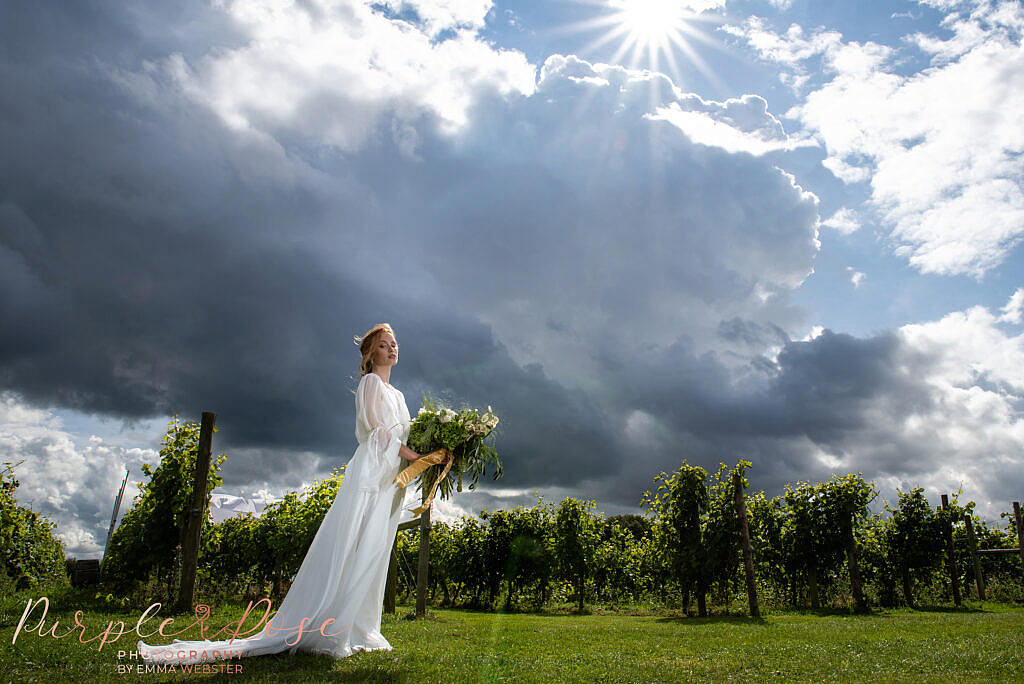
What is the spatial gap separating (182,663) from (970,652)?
7.76 m

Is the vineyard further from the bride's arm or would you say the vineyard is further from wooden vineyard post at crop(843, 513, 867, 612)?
the bride's arm

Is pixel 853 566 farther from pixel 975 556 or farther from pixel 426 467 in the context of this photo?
pixel 426 467

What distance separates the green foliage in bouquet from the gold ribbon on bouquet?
3.5 inches

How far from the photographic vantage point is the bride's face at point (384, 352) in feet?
21.7

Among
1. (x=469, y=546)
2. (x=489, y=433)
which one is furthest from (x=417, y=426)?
(x=469, y=546)

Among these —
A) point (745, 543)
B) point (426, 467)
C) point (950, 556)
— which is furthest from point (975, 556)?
point (426, 467)

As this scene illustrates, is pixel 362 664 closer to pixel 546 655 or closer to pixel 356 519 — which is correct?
pixel 356 519

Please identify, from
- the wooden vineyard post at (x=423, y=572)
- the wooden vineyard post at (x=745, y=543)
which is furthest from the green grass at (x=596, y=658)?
the wooden vineyard post at (x=745, y=543)

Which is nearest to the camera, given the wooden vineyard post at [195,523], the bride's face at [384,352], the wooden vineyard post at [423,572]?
the bride's face at [384,352]

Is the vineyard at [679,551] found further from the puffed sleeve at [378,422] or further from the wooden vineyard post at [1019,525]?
the puffed sleeve at [378,422]

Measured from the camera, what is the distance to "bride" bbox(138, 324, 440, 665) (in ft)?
18.1

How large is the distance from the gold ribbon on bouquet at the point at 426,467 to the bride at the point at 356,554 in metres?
0.09

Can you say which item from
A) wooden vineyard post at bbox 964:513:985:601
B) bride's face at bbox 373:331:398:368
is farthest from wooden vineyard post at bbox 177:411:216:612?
wooden vineyard post at bbox 964:513:985:601

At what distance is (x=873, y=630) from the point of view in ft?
29.1
